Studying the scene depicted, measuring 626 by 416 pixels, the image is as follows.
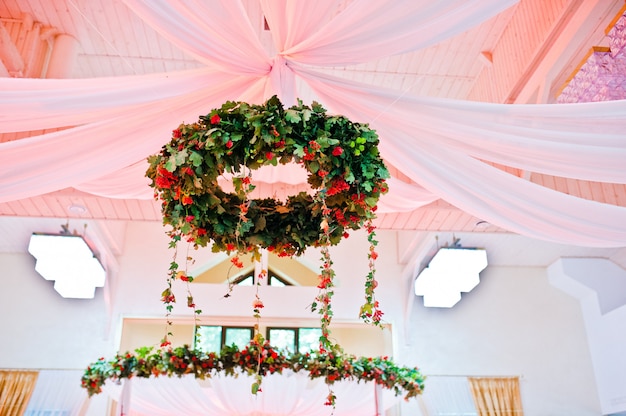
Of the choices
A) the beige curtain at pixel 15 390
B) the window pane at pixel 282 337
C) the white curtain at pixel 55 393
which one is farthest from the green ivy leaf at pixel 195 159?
the window pane at pixel 282 337

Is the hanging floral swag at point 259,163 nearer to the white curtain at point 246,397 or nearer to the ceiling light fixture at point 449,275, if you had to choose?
the white curtain at point 246,397

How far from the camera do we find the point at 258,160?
2.46 m

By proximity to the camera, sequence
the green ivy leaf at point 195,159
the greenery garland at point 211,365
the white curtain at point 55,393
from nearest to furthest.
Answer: the green ivy leaf at point 195,159 < the greenery garland at point 211,365 < the white curtain at point 55,393

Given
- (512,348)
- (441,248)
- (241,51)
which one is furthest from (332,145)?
(512,348)

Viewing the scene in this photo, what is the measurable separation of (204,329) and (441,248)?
4.35 metres

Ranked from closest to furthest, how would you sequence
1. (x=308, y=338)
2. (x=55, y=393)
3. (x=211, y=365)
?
(x=211, y=365) < (x=55, y=393) < (x=308, y=338)

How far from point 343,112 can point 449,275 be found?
20.3ft

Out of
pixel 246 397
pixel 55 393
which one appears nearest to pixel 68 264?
pixel 55 393

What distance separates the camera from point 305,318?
930cm

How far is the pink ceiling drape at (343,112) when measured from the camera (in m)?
2.53

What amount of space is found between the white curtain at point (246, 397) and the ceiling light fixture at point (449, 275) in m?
2.09

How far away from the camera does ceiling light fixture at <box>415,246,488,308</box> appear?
27.3 feet

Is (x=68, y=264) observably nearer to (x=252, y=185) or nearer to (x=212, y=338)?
(x=212, y=338)

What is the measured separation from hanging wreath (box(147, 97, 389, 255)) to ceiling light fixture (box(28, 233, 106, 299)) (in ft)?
18.9
